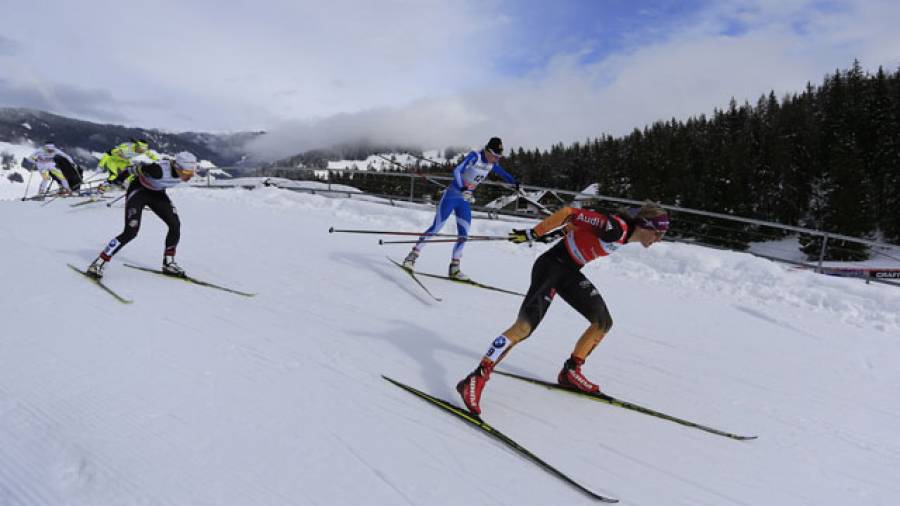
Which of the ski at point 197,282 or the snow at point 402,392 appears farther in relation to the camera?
the ski at point 197,282

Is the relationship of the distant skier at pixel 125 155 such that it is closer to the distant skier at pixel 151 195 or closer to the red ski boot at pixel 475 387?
the distant skier at pixel 151 195

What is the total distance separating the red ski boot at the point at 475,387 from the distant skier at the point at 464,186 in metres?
3.66

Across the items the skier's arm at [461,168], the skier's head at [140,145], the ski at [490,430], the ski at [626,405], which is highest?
the skier's head at [140,145]

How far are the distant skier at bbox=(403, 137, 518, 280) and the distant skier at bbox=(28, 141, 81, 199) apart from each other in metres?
13.6

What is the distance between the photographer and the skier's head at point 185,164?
21.0ft

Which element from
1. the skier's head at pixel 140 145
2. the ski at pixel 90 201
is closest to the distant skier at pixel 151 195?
the skier's head at pixel 140 145

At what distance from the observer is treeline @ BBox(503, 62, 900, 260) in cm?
3606

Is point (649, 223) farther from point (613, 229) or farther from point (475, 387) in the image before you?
point (475, 387)

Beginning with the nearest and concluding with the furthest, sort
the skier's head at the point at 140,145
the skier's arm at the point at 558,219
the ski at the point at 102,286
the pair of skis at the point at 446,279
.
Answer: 1. the skier's arm at the point at 558,219
2. the ski at the point at 102,286
3. the pair of skis at the point at 446,279
4. the skier's head at the point at 140,145

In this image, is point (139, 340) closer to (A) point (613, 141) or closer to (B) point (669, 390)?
(B) point (669, 390)

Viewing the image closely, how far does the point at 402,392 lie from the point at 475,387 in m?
0.67

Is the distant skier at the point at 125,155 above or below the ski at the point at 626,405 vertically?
above

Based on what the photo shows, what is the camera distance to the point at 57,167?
47.9ft

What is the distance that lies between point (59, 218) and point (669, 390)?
13.7m
